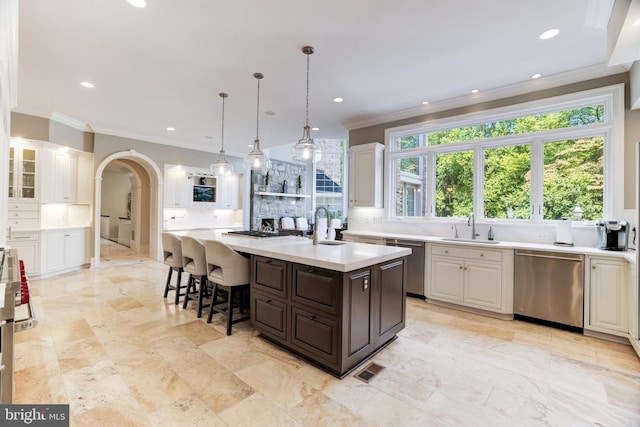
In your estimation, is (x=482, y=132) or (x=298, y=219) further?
(x=298, y=219)

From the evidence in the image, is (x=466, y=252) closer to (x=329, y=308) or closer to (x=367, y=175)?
(x=367, y=175)

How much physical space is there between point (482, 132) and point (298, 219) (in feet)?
21.9

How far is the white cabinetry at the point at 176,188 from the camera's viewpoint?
273 inches

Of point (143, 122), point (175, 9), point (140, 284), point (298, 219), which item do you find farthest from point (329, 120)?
point (298, 219)

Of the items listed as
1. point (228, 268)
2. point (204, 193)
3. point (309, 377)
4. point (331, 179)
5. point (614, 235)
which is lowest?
point (309, 377)

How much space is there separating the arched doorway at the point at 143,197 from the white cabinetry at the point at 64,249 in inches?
8.8

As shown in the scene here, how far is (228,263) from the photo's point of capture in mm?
2842

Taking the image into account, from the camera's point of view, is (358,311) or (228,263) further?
(228,263)

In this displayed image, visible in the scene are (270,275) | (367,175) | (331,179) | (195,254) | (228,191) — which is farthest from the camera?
(331,179)

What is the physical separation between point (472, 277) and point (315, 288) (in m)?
2.40

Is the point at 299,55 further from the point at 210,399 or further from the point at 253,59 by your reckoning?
the point at 210,399

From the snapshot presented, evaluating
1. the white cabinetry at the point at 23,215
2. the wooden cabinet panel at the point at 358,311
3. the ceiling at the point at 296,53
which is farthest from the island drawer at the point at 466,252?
the white cabinetry at the point at 23,215

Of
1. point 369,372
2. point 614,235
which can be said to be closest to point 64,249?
point 369,372

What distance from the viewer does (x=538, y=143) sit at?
3.74 metres
